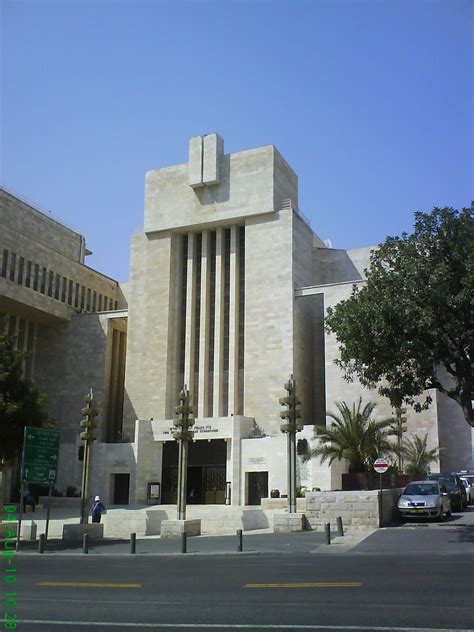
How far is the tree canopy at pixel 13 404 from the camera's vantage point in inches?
974

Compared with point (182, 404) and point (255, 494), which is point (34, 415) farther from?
point (255, 494)

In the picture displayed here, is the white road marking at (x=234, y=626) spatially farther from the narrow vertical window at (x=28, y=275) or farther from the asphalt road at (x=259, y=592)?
the narrow vertical window at (x=28, y=275)

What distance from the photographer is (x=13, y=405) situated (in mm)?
24531

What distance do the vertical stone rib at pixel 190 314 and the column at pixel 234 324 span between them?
2.95m

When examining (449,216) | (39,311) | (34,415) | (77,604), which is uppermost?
(39,311)

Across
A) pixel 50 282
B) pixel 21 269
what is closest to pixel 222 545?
pixel 21 269

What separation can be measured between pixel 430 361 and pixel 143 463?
90.7 ft

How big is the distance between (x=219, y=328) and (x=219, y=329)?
7 cm

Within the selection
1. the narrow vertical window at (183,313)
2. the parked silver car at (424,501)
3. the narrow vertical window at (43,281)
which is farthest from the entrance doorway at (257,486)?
the narrow vertical window at (43,281)

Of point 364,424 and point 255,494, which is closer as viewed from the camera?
point 364,424

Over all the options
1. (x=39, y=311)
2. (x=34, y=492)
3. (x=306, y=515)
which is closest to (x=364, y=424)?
(x=306, y=515)

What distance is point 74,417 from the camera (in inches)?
1924

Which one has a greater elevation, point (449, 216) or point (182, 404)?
point (449, 216)
